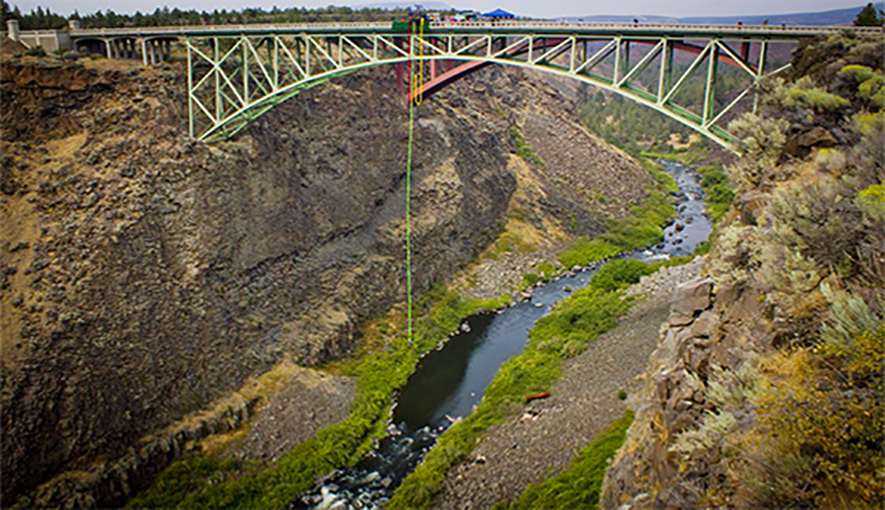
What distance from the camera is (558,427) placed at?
Result: 21.0 meters

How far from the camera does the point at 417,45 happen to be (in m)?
24.8

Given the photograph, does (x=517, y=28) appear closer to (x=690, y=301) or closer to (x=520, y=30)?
(x=520, y=30)

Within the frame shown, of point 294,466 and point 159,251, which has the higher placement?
point 159,251

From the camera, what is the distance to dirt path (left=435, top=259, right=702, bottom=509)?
19.0 meters

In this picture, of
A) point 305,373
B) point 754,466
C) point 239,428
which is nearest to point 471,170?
point 305,373

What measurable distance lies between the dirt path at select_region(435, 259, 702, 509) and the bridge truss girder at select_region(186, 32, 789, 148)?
30.1 ft

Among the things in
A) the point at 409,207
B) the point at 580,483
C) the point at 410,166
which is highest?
the point at 410,166

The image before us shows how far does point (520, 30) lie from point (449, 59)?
2.70 metres

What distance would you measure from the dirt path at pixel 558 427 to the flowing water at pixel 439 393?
244cm

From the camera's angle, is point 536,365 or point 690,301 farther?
point 536,365

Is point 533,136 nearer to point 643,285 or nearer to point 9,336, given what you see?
point 643,285

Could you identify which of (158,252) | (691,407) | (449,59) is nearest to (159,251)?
(158,252)

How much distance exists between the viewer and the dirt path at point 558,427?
19.0 meters

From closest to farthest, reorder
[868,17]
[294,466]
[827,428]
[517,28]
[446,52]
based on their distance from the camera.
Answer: [827,428] < [868,17] < [294,466] < [517,28] < [446,52]
